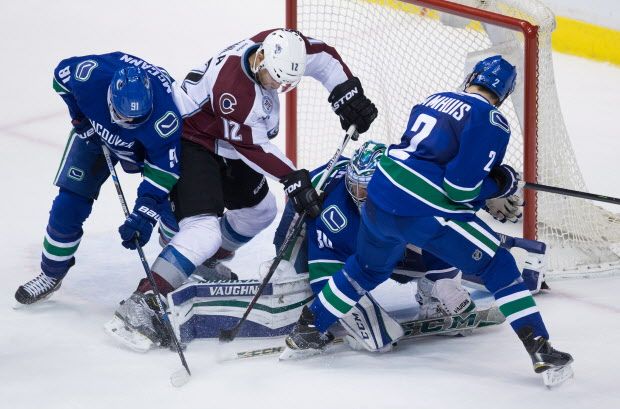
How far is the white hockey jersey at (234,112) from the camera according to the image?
160 inches

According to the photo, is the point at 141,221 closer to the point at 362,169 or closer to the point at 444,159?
the point at 362,169

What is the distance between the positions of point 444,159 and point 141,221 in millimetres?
998

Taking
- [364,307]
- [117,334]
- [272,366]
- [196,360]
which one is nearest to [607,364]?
[364,307]

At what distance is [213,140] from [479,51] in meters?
A: 1.20

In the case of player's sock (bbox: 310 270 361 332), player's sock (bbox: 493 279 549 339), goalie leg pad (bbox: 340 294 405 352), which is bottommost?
goalie leg pad (bbox: 340 294 405 352)

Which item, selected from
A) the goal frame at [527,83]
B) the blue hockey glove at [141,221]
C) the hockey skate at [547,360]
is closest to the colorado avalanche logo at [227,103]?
the blue hockey glove at [141,221]

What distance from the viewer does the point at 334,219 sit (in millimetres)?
4020

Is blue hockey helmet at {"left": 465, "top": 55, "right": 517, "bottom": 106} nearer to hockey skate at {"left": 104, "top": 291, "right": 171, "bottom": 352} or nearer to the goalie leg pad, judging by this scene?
the goalie leg pad

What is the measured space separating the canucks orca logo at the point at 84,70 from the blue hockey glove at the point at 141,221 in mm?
423

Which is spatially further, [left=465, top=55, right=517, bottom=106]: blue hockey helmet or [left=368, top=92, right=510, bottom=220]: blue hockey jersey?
[left=465, top=55, right=517, bottom=106]: blue hockey helmet

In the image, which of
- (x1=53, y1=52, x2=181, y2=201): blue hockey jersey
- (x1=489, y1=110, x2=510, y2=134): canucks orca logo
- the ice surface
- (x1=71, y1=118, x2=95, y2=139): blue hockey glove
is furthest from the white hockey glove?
(x1=71, y1=118, x2=95, y2=139): blue hockey glove

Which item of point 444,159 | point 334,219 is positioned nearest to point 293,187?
point 334,219

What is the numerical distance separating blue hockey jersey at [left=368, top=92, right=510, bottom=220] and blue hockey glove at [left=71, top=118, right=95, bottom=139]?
99cm

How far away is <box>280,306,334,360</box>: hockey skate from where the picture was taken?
3.86m
